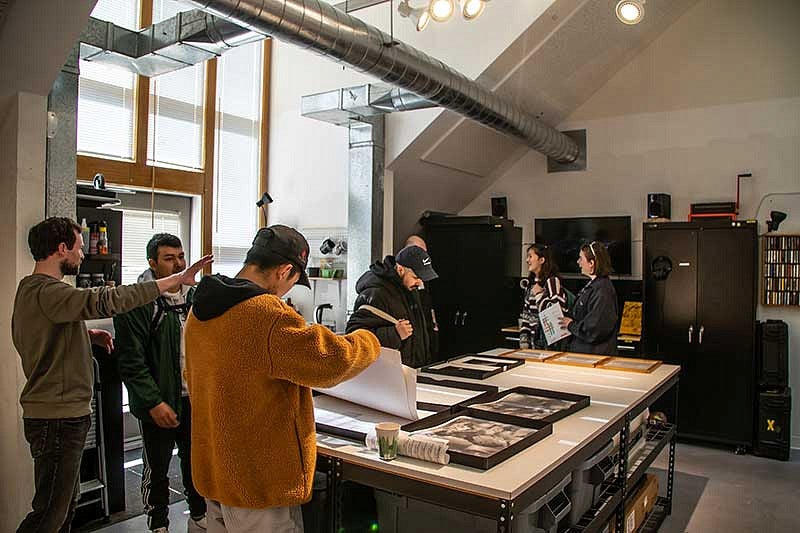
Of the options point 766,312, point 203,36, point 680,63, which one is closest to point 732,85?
point 680,63

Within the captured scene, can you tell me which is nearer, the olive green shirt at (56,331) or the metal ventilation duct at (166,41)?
the olive green shirt at (56,331)

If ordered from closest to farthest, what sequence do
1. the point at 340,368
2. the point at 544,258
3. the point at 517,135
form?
the point at 340,368, the point at 544,258, the point at 517,135

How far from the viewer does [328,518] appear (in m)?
2.11

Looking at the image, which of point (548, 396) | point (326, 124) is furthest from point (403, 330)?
point (326, 124)

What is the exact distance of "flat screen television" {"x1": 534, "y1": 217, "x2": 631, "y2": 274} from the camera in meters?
6.18

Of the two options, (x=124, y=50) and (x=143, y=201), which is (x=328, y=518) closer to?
(x=124, y=50)

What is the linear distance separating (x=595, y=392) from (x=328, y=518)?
1466 mm

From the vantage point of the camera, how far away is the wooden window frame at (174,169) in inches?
195

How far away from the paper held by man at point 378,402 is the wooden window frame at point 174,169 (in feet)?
10.9

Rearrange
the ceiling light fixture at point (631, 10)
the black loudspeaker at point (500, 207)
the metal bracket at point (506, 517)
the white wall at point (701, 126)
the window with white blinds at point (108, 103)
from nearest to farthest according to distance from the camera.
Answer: the metal bracket at point (506, 517)
the ceiling light fixture at point (631, 10)
the window with white blinds at point (108, 103)
the white wall at point (701, 126)
the black loudspeaker at point (500, 207)

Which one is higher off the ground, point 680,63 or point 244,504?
point 680,63

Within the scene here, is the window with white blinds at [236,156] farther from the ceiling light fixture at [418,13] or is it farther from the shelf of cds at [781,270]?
the shelf of cds at [781,270]

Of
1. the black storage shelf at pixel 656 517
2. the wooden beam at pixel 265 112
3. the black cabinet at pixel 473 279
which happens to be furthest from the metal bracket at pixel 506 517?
the wooden beam at pixel 265 112

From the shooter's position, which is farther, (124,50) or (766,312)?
(766,312)
